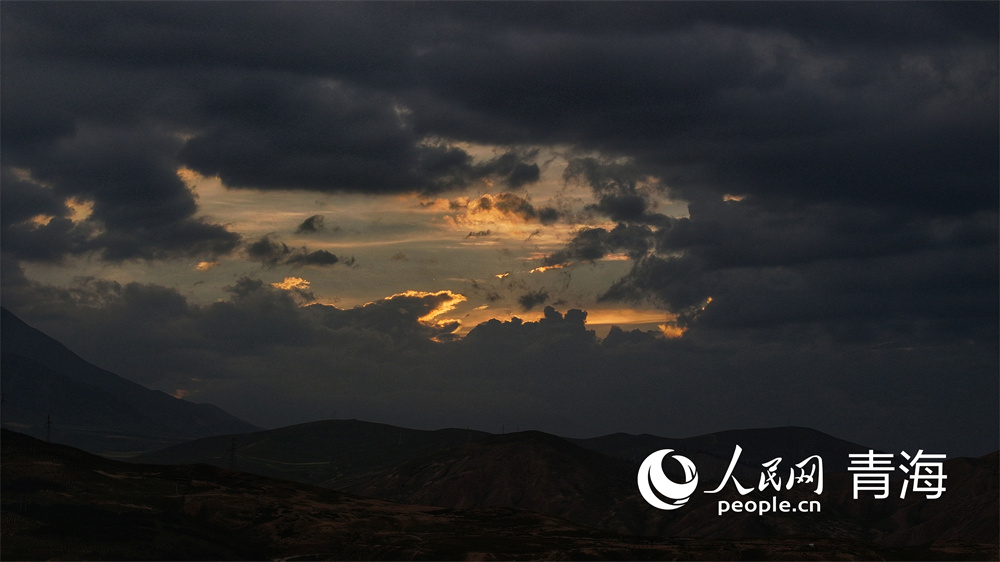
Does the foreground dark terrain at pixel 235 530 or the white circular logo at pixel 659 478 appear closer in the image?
the foreground dark terrain at pixel 235 530

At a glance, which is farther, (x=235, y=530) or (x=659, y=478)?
(x=659, y=478)

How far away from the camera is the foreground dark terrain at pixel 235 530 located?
13512 cm

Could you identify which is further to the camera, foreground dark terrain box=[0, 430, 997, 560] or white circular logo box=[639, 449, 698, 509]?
white circular logo box=[639, 449, 698, 509]

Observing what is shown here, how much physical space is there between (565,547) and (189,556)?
197 feet

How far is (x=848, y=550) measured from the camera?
15650 cm

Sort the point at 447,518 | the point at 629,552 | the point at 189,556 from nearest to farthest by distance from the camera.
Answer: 1. the point at 189,556
2. the point at 629,552
3. the point at 447,518

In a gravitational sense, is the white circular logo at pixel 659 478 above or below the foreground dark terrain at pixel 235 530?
above

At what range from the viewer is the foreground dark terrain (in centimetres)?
13512

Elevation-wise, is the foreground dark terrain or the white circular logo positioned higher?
the white circular logo

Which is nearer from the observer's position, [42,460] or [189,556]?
[189,556]

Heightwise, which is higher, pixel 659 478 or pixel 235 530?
pixel 659 478

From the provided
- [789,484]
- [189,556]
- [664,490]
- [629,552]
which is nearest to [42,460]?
[189,556]

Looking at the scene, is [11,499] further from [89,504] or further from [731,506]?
[731,506]

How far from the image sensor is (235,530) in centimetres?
15738
